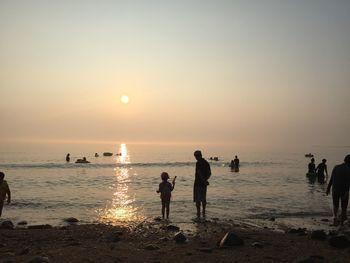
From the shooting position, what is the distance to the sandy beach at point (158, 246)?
8.59m

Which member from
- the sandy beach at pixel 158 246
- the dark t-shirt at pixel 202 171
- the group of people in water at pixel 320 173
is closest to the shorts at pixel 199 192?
the dark t-shirt at pixel 202 171

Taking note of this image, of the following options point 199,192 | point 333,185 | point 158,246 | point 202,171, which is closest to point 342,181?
point 333,185

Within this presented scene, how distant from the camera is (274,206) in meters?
20.1

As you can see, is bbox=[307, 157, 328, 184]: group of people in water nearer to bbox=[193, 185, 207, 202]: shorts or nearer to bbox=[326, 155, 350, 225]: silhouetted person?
bbox=[326, 155, 350, 225]: silhouetted person

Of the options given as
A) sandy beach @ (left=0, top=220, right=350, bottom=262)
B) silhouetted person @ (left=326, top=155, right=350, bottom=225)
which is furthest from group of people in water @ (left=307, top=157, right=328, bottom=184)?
sandy beach @ (left=0, top=220, right=350, bottom=262)

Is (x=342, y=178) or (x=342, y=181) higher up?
(x=342, y=178)

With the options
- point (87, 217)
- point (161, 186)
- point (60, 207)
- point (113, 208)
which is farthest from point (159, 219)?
point (60, 207)

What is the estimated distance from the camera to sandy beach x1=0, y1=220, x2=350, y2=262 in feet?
28.2

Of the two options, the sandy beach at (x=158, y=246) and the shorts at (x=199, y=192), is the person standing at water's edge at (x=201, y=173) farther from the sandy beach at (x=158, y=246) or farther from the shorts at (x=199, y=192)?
the sandy beach at (x=158, y=246)

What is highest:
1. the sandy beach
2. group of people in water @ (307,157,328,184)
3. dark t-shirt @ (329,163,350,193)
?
dark t-shirt @ (329,163,350,193)

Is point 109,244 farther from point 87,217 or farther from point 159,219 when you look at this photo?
point 87,217

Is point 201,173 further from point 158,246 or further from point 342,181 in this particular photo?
point 342,181

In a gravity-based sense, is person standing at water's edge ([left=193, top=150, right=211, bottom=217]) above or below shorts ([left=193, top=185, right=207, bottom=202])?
above

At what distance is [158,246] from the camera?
390 inches
